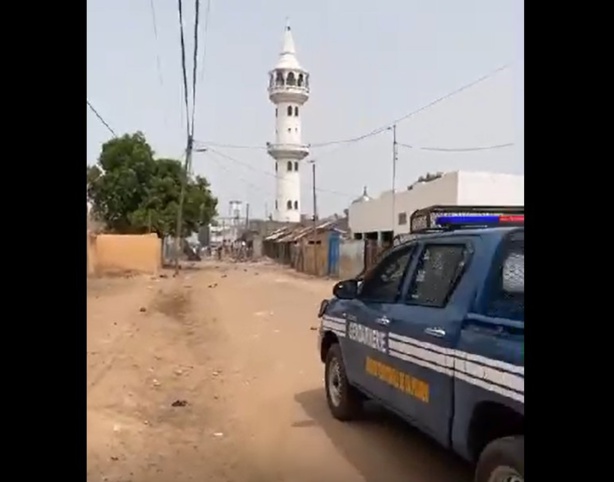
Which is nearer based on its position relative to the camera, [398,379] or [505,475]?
[505,475]

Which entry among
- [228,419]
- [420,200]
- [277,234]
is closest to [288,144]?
[277,234]

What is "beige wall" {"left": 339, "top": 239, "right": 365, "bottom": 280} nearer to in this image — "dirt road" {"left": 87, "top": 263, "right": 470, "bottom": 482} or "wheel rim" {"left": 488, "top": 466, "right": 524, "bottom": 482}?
"dirt road" {"left": 87, "top": 263, "right": 470, "bottom": 482}

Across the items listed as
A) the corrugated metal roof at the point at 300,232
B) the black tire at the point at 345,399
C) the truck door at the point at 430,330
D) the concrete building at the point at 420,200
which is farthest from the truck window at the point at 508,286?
the corrugated metal roof at the point at 300,232

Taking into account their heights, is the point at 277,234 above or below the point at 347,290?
above

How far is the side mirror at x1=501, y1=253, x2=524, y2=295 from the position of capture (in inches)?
141

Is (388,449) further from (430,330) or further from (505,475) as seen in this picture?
(505,475)

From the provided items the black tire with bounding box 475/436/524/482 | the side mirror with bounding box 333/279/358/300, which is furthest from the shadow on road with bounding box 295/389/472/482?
the black tire with bounding box 475/436/524/482

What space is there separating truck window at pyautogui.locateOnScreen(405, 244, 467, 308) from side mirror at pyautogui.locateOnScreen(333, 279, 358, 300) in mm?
992

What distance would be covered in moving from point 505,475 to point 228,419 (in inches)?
140

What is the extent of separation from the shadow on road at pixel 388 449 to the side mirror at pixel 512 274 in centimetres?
146

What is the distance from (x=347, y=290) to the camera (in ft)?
18.7
